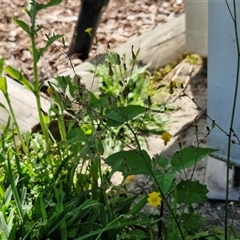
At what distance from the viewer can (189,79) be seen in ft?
12.4

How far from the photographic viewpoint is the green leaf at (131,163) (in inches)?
80.3

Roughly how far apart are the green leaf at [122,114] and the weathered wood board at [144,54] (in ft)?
3.29

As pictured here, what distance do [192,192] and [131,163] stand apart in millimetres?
265

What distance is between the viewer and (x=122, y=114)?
2.08 metres

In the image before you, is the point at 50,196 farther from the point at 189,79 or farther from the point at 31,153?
the point at 189,79

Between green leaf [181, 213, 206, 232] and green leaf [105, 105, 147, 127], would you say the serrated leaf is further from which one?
green leaf [181, 213, 206, 232]

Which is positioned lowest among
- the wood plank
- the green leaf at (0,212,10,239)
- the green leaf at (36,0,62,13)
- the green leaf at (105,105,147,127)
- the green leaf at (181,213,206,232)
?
the green leaf at (181,213,206,232)

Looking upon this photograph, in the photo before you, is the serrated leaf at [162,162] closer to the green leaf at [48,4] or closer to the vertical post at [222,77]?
the vertical post at [222,77]

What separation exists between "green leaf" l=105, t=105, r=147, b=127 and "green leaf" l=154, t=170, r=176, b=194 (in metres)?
0.22

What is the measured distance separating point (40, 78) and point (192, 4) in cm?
110

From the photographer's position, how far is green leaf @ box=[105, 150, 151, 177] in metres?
2.04

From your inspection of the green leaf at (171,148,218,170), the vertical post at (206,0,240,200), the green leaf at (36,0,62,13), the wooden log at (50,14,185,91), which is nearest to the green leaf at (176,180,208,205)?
the green leaf at (171,148,218,170)

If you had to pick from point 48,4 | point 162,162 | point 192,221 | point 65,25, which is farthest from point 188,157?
point 65,25

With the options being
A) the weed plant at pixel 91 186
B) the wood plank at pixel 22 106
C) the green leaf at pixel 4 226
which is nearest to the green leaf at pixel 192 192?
the weed plant at pixel 91 186
